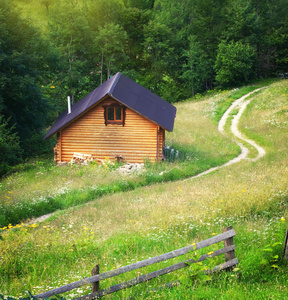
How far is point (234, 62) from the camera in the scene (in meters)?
51.7

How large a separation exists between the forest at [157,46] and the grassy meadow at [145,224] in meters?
13.3

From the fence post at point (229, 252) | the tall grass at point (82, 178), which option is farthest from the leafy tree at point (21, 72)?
the fence post at point (229, 252)

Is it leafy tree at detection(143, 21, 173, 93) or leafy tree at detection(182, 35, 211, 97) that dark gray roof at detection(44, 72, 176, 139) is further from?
leafy tree at detection(143, 21, 173, 93)

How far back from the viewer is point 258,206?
10727 millimetres

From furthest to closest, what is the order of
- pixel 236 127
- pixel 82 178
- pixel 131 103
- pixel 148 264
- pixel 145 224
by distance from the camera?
pixel 236 127, pixel 131 103, pixel 82 178, pixel 145 224, pixel 148 264

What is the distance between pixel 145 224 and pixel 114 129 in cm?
1349

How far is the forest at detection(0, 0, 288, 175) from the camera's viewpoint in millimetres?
39938

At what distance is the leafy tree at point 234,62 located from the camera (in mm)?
51159

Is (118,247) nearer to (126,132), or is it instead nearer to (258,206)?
(258,206)

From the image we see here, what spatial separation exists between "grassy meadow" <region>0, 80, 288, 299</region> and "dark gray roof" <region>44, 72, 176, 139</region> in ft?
10.1

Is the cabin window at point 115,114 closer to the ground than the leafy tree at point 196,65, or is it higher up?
closer to the ground

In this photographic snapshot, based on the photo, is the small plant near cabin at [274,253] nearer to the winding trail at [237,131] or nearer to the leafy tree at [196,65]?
the winding trail at [237,131]

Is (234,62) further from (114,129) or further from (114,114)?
(114,129)

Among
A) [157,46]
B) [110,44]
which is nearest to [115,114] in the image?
[110,44]
